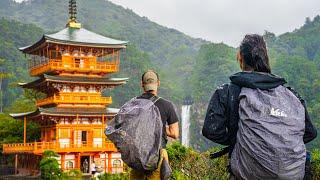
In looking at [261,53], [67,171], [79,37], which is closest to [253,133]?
[261,53]

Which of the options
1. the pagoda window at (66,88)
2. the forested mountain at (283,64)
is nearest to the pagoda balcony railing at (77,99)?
the pagoda window at (66,88)

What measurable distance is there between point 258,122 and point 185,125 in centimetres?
6897

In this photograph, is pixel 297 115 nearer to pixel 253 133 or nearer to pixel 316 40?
pixel 253 133

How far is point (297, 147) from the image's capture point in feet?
9.95

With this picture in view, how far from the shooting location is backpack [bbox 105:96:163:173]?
4125mm

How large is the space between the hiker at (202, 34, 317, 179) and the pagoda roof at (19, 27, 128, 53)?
24036mm

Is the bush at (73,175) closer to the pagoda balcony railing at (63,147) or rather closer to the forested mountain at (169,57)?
the pagoda balcony railing at (63,147)

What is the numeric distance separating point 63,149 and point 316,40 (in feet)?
233

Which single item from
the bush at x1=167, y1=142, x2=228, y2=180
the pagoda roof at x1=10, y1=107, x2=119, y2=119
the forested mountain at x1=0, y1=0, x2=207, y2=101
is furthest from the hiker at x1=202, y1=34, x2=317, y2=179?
the forested mountain at x1=0, y1=0, x2=207, y2=101

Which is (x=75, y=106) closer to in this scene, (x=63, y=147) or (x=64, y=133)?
(x=64, y=133)

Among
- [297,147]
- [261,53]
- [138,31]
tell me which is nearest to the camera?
[297,147]

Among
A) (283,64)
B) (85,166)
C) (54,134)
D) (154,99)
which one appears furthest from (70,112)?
(283,64)

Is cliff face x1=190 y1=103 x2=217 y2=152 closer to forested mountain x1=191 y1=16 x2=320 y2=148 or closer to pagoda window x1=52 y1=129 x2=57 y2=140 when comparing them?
forested mountain x1=191 y1=16 x2=320 y2=148

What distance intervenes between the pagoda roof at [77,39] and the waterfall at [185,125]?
122 ft
